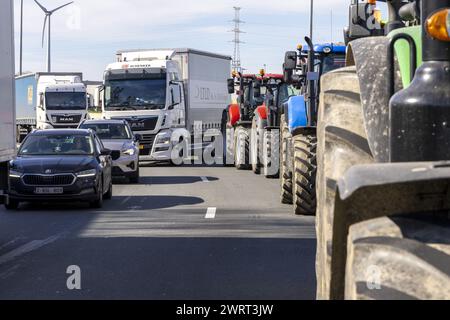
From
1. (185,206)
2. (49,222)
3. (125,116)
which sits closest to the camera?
(49,222)

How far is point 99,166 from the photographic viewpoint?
675 inches

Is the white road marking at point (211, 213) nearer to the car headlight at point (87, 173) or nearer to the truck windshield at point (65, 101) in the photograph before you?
the car headlight at point (87, 173)

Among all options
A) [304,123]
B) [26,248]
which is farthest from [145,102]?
[26,248]

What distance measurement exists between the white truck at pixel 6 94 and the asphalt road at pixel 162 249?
107 centimetres

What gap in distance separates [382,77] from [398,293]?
4.90ft

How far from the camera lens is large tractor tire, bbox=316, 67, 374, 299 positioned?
165 inches

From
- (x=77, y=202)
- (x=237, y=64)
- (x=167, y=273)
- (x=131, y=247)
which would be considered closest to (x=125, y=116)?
(x=77, y=202)

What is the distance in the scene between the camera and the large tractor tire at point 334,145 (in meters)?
4.18

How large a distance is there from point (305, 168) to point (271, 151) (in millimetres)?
8390

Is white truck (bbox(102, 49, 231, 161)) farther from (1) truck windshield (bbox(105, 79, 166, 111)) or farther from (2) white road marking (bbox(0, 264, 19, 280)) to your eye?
(2) white road marking (bbox(0, 264, 19, 280))

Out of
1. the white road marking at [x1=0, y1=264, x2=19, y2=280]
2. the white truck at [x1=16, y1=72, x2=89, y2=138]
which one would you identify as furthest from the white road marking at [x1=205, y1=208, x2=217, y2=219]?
the white truck at [x1=16, y1=72, x2=89, y2=138]

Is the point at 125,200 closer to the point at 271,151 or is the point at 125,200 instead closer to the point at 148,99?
the point at 271,151

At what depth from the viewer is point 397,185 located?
3004 millimetres

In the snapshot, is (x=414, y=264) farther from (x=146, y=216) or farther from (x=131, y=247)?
(x=146, y=216)
